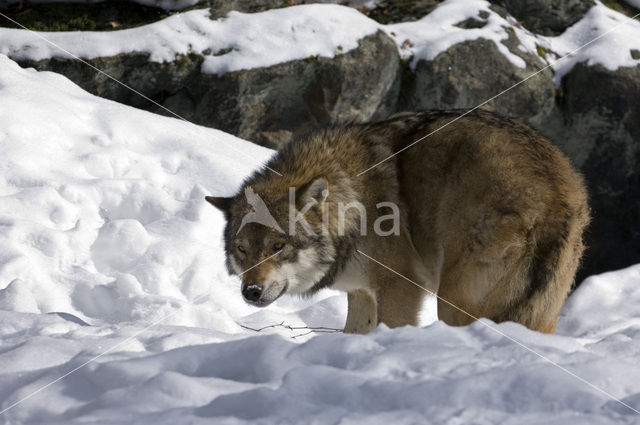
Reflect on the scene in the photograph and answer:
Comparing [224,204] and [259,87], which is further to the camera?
[259,87]

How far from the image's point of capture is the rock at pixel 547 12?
9.96 metres

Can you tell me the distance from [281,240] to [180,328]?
97 centimetres

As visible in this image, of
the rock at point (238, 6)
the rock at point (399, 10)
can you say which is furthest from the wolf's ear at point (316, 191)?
the rock at point (399, 10)

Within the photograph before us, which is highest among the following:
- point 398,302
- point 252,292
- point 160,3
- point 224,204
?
point 160,3

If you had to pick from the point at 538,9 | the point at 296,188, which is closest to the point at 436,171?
the point at 296,188

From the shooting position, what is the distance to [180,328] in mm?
3557

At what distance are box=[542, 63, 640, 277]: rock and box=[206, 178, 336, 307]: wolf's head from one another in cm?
580

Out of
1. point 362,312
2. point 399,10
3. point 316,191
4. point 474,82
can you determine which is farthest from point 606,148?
point 316,191

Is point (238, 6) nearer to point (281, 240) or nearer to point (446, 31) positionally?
point (446, 31)

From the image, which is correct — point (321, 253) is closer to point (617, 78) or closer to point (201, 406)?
point (201, 406)

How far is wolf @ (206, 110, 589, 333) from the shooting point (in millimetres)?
3723

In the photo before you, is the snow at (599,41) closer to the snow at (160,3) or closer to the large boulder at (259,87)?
the large boulder at (259,87)

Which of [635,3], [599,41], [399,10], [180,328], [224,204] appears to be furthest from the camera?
[635,3]

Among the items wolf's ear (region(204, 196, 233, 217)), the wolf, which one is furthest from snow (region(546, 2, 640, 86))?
wolf's ear (region(204, 196, 233, 217))
